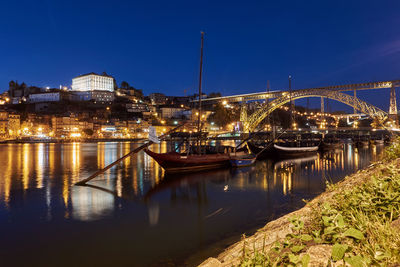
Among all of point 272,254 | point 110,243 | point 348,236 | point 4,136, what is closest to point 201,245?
point 110,243

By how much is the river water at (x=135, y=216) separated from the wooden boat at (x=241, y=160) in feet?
15.9

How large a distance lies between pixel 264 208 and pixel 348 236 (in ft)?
24.1

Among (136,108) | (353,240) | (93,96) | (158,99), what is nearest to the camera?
(353,240)

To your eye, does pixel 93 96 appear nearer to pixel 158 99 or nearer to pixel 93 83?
pixel 93 83

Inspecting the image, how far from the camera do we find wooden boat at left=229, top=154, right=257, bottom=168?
821 inches

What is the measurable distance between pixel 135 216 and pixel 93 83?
12955 cm

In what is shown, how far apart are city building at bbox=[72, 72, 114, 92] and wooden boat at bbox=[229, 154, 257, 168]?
119722 millimetres

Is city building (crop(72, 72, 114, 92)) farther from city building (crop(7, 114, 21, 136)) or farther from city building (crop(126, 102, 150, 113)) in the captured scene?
city building (crop(7, 114, 21, 136))

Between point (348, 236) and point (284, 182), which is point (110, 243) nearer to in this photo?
point (348, 236)

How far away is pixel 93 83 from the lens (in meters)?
126

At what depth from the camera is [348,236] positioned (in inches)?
104

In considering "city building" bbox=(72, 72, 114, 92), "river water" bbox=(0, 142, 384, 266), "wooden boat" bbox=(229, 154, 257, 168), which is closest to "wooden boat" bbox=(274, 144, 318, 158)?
"wooden boat" bbox=(229, 154, 257, 168)

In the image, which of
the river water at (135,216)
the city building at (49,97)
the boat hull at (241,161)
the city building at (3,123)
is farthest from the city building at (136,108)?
the river water at (135,216)

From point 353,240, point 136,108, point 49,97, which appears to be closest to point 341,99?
point 353,240
